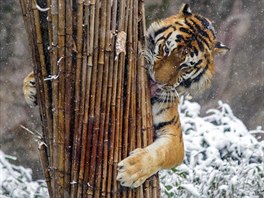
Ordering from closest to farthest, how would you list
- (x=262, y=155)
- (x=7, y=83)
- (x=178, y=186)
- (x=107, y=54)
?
(x=107, y=54) < (x=178, y=186) < (x=262, y=155) < (x=7, y=83)

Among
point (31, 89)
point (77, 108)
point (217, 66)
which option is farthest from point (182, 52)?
point (217, 66)

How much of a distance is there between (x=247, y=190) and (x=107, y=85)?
6.26 ft

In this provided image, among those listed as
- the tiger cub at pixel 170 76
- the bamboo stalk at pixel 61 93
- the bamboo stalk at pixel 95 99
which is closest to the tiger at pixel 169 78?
the tiger cub at pixel 170 76

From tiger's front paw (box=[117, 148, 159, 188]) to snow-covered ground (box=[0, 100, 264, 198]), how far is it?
1.47 metres

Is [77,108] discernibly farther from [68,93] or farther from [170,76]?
[170,76]

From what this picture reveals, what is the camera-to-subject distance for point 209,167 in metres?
4.72

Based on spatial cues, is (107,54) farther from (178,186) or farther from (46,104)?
(178,186)

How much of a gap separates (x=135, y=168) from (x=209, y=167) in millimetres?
1948

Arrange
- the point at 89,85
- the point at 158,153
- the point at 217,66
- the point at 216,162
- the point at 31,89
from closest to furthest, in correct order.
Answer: the point at 89,85
the point at 158,153
the point at 31,89
the point at 216,162
the point at 217,66

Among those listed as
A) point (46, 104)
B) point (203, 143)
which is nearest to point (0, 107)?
point (203, 143)

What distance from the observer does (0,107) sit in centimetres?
739

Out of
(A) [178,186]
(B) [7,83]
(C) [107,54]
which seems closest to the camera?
(C) [107,54]

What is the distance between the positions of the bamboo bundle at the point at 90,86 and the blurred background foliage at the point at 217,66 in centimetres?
401

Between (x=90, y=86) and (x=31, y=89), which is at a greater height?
(x=31, y=89)
